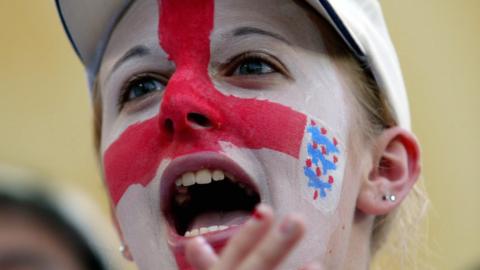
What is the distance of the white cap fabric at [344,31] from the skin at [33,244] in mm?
604

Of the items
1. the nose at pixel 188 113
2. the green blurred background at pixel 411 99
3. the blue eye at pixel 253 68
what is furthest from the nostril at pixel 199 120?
the green blurred background at pixel 411 99

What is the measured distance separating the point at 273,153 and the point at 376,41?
0.29 m

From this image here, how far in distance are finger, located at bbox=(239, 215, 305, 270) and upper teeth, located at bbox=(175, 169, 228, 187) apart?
460mm

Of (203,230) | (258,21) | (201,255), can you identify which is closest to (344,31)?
(258,21)

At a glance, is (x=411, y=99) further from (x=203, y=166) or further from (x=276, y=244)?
(x=276, y=244)

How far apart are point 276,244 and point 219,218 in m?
0.52

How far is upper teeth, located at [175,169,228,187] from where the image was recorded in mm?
1358

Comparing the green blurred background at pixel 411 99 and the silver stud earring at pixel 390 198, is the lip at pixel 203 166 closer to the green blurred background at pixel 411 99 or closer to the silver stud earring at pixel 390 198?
the silver stud earring at pixel 390 198

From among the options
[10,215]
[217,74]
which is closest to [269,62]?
[217,74]

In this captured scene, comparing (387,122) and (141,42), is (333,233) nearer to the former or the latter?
(387,122)

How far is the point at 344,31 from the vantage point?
1.45m

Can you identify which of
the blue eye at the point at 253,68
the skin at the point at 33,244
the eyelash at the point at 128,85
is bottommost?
the eyelash at the point at 128,85

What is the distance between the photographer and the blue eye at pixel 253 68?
1433 mm

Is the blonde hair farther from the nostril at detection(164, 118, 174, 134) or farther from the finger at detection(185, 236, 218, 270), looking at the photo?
the finger at detection(185, 236, 218, 270)
